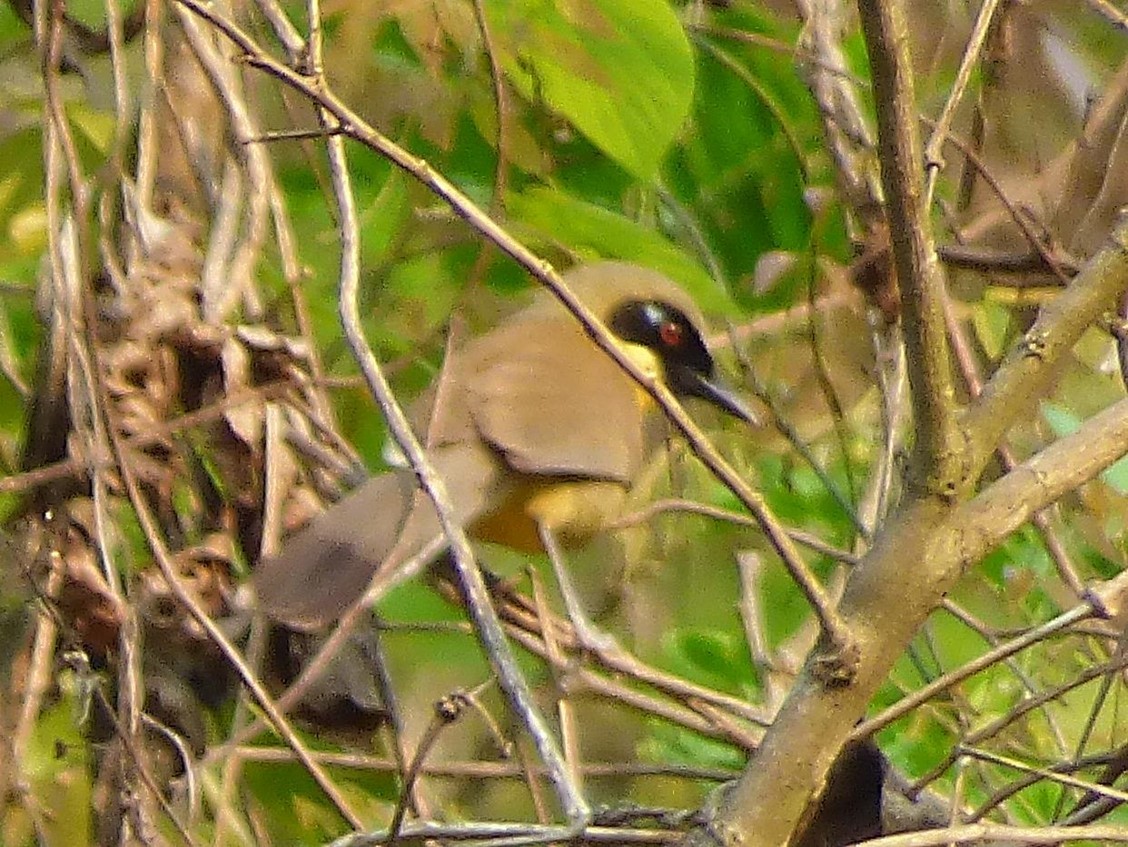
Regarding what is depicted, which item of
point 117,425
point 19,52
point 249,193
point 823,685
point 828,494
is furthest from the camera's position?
point 828,494

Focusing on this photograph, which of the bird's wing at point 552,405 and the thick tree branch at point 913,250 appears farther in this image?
the bird's wing at point 552,405

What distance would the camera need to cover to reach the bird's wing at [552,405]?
9.89ft

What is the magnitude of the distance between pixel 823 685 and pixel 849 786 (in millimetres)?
374

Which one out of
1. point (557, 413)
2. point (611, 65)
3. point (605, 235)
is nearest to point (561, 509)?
point (557, 413)

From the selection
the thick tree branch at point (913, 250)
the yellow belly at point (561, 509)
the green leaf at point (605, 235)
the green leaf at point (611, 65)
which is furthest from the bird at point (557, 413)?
the thick tree branch at point (913, 250)

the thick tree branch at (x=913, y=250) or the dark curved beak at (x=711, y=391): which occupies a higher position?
the thick tree branch at (x=913, y=250)

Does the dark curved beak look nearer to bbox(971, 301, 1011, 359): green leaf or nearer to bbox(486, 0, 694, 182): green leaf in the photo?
bbox(971, 301, 1011, 359): green leaf

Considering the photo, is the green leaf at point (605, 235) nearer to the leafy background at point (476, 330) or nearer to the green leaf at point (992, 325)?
the leafy background at point (476, 330)

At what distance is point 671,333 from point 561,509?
1.71ft

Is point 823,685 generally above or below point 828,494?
above

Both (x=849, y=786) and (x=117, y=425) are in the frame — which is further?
(x=117, y=425)

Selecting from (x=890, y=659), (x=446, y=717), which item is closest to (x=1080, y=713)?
(x=890, y=659)

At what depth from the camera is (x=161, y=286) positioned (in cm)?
225

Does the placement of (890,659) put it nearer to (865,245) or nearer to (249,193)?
(249,193)
